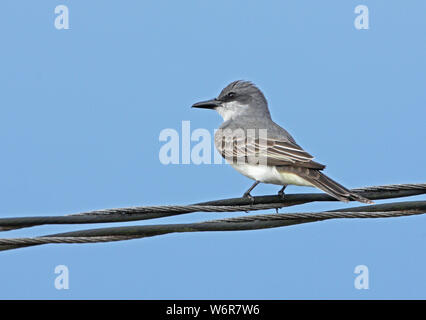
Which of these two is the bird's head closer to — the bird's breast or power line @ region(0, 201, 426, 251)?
the bird's breast

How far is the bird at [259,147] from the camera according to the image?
8250mm

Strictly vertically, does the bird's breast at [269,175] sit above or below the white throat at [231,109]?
below

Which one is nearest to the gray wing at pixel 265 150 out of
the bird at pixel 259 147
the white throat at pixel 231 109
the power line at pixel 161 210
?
the bird at pixel 259 147

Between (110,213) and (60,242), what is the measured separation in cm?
51

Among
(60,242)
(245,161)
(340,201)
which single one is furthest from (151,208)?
(245,161)

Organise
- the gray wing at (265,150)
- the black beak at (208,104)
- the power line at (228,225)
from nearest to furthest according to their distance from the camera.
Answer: the power line at (228,225)
the gray wing at (265,150)
the black beak at (208,104)

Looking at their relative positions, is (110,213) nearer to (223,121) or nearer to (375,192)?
(375,192)

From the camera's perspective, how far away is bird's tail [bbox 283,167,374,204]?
7.25 m

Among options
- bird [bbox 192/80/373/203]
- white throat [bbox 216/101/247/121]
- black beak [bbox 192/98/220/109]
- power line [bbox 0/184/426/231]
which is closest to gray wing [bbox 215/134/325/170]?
bird [bbox 192/80/373/203]

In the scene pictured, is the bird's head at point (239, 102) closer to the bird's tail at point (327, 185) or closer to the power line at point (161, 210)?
the bird's tail at point (327, 185)

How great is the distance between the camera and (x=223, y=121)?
11.4 m

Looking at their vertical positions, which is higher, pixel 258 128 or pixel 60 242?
pixel 258 128

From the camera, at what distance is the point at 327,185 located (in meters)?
7.86

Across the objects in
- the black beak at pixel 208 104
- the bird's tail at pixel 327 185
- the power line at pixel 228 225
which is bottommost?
the power line at pixel 228 225
